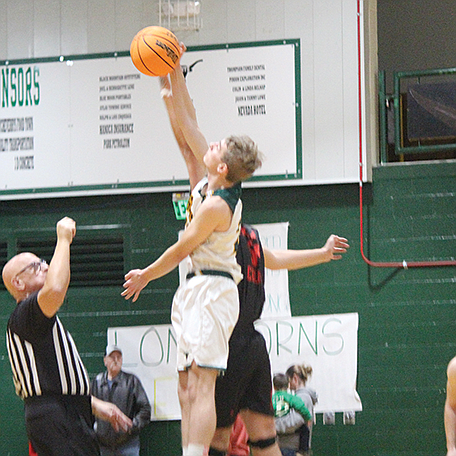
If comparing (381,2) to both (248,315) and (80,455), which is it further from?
(80,455)

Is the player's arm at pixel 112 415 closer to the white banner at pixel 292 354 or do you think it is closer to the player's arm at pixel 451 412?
the player's arm at pixel 451 412

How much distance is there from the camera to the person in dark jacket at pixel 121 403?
22.1 feet

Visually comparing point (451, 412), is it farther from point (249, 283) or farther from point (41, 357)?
point (41, 357)

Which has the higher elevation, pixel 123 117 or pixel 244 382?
pixel 123 117

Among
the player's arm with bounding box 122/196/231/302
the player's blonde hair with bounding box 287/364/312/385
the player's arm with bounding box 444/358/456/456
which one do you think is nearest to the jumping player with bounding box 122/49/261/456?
the player's arm with bounding box 122/196/231/302

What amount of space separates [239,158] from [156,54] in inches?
36.8

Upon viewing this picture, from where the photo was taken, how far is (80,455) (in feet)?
12.7

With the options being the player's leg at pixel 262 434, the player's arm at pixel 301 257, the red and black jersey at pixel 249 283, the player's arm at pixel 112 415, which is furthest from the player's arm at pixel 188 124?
the player's arm at pixel 112 415

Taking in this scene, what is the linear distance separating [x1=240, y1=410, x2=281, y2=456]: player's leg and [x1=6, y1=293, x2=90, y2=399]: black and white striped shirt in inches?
38.8

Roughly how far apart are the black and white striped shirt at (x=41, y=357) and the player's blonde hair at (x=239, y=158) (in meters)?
1.31

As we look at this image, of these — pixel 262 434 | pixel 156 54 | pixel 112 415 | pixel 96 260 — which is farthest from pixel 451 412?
pixel 96 260

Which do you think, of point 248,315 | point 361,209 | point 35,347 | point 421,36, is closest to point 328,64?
point 361,209

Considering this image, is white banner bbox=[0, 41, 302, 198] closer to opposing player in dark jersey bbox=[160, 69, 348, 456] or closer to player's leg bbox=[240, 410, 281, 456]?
opposing player in dark jersey bbox=[160, 69, 348, 456]

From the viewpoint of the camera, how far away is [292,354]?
6.99 m
